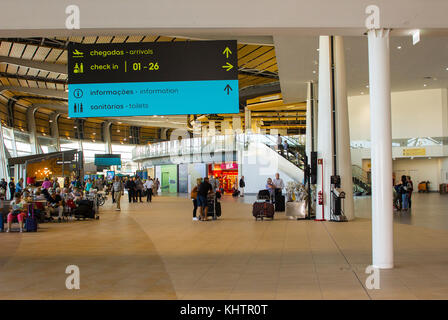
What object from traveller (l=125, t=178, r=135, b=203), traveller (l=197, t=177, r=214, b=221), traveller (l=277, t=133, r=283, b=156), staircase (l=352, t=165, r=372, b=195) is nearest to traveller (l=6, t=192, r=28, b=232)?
traveller (l=197, t=177, r=214, b=221)

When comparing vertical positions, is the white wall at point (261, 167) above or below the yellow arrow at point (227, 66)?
below

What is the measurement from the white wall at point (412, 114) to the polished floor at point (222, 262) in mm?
20790

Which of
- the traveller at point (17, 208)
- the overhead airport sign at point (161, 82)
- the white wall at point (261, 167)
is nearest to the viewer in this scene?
the overhead airport sign at point (161, 82)

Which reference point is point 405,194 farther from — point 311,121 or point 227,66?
point 227,66

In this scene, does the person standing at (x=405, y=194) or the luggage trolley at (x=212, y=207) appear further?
the person standing at (x=405, y=194)

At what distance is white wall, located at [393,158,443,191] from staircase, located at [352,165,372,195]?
6.27 m

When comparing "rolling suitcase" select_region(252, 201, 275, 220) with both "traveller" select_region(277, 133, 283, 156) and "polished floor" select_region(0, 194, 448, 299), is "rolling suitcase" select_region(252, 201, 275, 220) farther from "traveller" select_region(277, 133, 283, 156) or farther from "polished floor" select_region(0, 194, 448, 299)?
"traveller" select_region(277, 133, 283, 156)

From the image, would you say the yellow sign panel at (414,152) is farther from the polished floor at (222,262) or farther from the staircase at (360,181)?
the polished floor at (222,262)

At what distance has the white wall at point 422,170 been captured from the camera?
3434cm

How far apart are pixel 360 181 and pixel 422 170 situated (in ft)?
26.3

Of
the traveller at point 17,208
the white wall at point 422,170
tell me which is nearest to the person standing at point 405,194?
the traveller at point 17,208

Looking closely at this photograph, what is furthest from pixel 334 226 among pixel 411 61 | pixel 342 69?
pixel 411 61

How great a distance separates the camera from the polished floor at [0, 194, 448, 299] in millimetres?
5453

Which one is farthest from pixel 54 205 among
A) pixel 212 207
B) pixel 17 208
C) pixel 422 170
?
pixel 422 170
